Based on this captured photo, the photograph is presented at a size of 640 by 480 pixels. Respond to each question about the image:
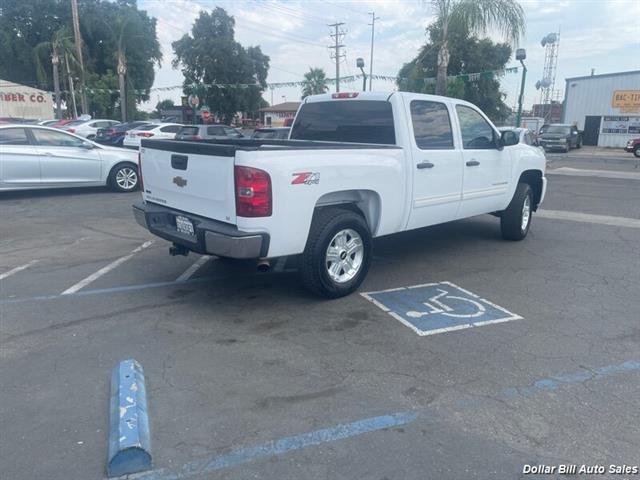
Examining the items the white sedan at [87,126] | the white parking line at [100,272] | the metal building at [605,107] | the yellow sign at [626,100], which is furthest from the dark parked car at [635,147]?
the white sedan at [87,126]

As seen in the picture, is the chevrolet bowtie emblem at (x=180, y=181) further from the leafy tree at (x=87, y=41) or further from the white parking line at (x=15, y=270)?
the leafy tree at (x=87, y=41)

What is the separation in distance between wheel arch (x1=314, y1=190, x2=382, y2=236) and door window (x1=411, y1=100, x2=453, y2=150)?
34.0 inches

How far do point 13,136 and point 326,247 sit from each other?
8561 mm

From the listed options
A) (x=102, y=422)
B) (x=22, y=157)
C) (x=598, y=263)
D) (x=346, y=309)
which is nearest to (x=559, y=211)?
(x=598, y=263)

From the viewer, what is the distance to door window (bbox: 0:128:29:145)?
33.3 ft

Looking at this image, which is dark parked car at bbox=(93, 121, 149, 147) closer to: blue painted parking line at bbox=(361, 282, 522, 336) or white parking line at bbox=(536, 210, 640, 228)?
white parking line at bbox=(536, 210, 640, 228)

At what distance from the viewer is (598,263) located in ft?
21.7

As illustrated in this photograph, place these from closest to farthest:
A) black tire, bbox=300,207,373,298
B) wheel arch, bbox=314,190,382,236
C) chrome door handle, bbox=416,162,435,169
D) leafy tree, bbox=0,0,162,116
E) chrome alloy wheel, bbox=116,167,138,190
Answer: black tire, bbox=300,207,373,298 → wheel arch, bbox=314,190,382,236 → chrome door handle, bbox=416,162,435,169 → chrome alloy wheel, bbox=116,167,138,190 → leafy tree, bbox=0,0,162,116

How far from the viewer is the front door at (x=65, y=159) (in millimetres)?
10633

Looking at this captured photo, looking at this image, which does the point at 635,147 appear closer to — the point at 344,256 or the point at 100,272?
the point at 344,256

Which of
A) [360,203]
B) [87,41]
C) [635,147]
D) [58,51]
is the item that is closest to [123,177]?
[360,203]

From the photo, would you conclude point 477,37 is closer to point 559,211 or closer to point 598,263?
point 559,211

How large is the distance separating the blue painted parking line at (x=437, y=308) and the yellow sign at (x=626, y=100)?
113 feet

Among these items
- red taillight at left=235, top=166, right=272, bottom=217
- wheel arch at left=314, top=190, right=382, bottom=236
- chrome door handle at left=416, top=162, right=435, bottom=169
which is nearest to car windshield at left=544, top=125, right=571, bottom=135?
chrome door handle at left=416, top=162, right=435, bottom=169
